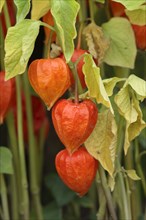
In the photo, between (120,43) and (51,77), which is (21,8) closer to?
(51,77)

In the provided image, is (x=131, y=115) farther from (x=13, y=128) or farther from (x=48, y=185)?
(x=48, y=185)

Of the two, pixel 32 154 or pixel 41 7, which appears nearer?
pixel 41 7

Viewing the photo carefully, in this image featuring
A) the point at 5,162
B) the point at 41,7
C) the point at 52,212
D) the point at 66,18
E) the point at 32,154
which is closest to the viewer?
the point at 66,18

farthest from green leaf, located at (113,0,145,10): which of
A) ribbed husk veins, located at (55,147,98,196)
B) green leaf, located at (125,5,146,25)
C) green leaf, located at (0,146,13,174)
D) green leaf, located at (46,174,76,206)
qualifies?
green leaf, located at (46,174,76,206)

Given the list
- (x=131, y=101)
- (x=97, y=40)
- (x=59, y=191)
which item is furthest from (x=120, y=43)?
(x=59, y=191)

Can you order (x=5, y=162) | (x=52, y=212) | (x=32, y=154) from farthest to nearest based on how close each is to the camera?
(x=52, y=212)
(x=32, y=154)
(x=5, y=162)

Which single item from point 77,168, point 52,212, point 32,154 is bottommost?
point 52,212

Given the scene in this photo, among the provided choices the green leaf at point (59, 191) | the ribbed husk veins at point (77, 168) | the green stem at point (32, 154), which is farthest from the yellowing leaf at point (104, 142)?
the green leaf at point (59, 191)
